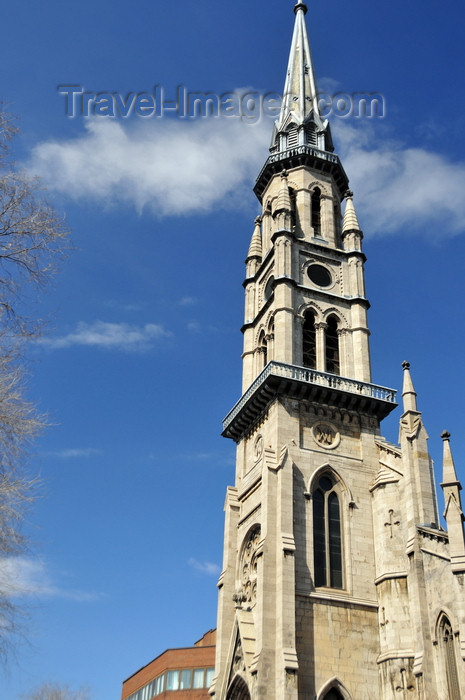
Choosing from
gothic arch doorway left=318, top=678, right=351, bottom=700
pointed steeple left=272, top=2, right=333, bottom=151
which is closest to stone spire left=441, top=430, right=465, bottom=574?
gothic arch doorway left=318, top=678, right=351, bottom=700

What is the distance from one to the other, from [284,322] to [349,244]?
8.65 m

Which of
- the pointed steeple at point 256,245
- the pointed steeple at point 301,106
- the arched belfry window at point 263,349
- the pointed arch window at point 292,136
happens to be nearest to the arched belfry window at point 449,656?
the arched belfry window at point 263,349

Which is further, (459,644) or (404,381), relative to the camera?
(404,381)

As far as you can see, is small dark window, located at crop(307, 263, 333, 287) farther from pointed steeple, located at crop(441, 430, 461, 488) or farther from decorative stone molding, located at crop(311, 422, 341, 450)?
pointed steeple, located at crop(441, 430, 461, 488)

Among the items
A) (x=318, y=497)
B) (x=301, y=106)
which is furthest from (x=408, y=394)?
(x=301, y=106)

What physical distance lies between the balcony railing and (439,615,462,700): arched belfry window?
12.3m

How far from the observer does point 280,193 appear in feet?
145

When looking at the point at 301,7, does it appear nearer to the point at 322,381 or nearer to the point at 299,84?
the point at 299,84

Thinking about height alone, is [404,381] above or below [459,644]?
above

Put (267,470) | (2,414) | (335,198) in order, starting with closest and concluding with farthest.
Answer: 1. (2,414)
2. (267,470)
3. (335,198)

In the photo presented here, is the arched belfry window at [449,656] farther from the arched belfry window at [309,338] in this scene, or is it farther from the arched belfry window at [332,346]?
the arched belfry window at [309,338]

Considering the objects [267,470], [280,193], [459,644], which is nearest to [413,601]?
[459,644]

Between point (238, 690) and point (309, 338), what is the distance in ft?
60.8

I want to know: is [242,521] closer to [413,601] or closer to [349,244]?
[413,601]
